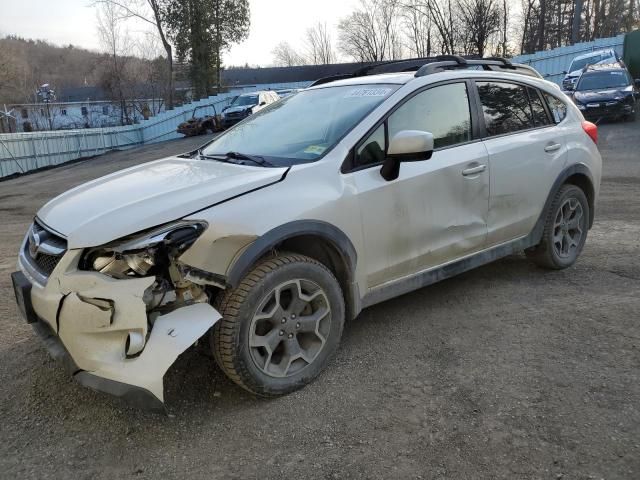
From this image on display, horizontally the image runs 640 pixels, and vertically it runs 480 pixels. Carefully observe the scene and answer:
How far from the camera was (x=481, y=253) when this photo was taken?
411cm

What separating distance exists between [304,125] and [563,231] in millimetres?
2575

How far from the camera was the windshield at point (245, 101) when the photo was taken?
24.7 metres

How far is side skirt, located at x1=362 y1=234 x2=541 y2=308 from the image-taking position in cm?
349

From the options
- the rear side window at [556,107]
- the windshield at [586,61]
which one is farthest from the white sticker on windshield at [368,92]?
the windshield at [586,61]

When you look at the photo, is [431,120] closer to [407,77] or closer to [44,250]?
[407,77]

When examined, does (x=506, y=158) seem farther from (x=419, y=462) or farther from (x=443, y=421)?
(x=419, y=462)

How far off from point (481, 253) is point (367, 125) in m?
1.40

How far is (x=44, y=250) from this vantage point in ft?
9.29

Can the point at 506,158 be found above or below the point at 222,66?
below

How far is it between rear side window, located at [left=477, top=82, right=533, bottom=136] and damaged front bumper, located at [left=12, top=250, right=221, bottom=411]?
2.73 meters

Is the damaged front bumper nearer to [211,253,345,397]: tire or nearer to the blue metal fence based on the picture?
[211,253,345,397]: tire

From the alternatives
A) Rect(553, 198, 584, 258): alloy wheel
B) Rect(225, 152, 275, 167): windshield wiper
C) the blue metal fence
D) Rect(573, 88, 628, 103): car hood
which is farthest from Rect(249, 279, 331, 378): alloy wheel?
the blue metal fence

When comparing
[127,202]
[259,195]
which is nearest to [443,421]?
[259,195]

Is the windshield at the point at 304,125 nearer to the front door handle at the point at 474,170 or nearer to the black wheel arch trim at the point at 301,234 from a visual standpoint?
the black wheel arch trim at the point at 301,234
